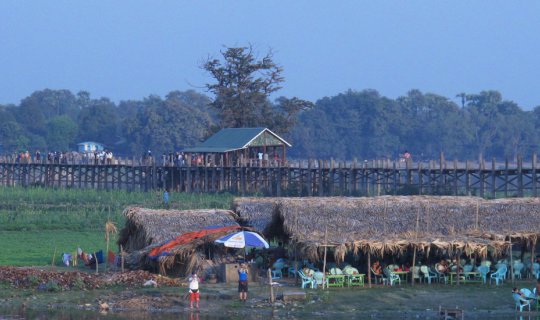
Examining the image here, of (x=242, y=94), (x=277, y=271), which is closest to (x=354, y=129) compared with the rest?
(x=242, y=94)

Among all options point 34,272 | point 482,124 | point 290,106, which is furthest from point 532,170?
point 482,124

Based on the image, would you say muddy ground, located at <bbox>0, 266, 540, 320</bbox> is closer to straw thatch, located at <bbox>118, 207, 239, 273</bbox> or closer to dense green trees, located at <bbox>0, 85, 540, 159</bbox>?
straw thatch, located at <bbox>118, 207, 239, 273</bbox>

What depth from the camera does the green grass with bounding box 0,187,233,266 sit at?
135 ft

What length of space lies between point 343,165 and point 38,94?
113568 mm

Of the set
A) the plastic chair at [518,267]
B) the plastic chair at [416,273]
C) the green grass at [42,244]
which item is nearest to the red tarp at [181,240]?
the plastic chair at [416,273]

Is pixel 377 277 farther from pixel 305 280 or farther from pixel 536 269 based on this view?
pixel 536 269

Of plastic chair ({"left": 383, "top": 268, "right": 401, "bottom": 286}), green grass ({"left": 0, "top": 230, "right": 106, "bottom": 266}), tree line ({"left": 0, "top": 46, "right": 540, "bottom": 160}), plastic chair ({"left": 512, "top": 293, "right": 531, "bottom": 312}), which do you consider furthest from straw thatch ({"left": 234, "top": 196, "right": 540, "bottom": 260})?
tree line ({"left": 0, "top": 46, "right": 540, "bottom": 160})

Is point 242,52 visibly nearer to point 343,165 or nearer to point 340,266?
point 343,165

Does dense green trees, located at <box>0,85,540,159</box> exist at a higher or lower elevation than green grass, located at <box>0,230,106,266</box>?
higher

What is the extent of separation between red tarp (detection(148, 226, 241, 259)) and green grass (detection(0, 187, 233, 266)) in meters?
6.11

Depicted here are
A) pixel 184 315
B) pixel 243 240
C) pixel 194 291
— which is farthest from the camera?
pixel 243 240

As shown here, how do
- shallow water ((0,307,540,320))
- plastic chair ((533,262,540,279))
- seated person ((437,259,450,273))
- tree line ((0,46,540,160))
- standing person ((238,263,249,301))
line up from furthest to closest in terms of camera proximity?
tree line ((0,46,540,160)), plastic chair ((533,262,540,279)), seated person ((437,259,450,273)), standing person ((238,263,249,301)), shallow water ((0,307,540,320))

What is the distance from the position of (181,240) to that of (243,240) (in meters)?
1.95

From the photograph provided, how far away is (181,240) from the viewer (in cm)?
3197
